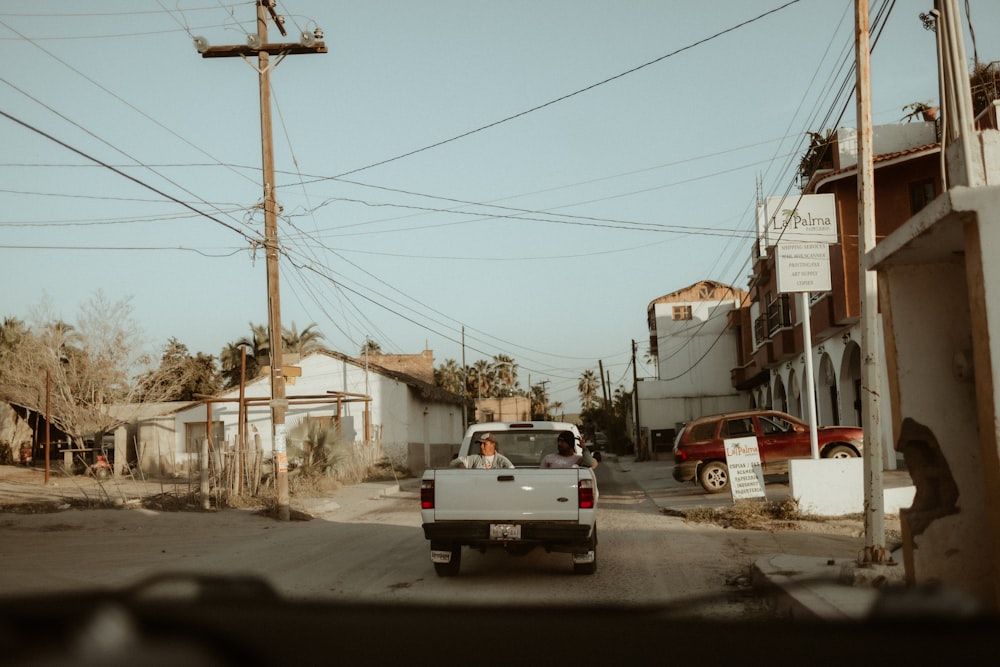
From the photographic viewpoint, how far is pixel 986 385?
543 centimetres

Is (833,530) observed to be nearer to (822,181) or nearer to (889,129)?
(822,181)

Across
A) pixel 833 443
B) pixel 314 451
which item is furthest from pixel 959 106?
pixel 314 451

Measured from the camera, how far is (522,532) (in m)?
9.04

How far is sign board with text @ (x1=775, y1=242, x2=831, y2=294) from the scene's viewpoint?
14.2m

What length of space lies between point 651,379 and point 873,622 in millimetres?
52756

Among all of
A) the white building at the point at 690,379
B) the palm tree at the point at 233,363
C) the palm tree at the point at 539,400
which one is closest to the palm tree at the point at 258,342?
the palm tree at the point at 233,363

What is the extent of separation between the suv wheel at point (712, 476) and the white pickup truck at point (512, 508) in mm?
11380

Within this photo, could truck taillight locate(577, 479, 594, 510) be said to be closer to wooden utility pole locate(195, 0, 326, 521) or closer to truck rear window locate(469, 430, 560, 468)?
truck rear window locate(469, 430, 560, 468)

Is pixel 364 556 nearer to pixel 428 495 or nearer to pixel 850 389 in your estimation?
pixel 428 495

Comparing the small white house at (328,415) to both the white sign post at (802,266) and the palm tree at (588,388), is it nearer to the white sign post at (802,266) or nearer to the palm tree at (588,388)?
the white sign post at (802,266)

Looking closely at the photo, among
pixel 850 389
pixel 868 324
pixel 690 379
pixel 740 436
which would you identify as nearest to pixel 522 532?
pixel 868 324

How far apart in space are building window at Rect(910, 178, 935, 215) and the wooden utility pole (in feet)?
A: 50.9

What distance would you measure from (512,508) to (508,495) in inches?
5.6

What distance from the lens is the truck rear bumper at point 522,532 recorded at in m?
9.01
